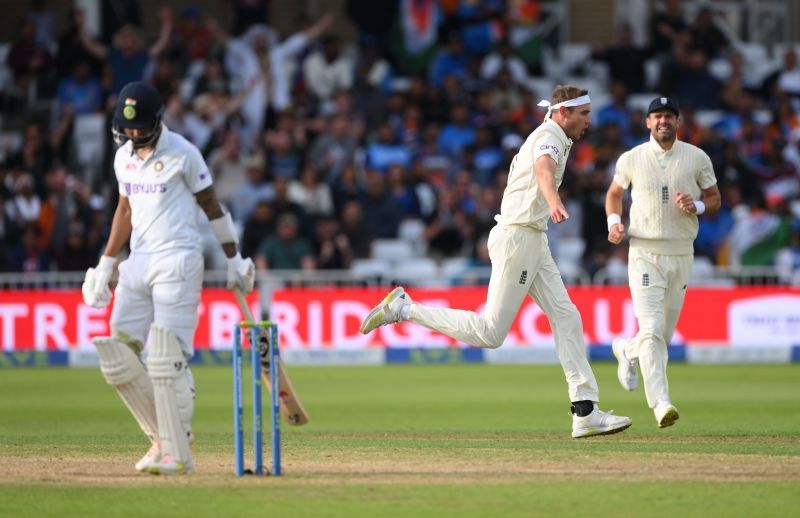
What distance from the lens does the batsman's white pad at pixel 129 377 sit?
25.3 ft

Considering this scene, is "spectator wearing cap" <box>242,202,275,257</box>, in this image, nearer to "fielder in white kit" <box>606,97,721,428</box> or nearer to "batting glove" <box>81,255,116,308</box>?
"fielder in white kit" <box>606,97,721,428</box>

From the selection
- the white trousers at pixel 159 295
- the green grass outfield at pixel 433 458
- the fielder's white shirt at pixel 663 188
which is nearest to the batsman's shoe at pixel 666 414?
the green grass outfield at pixel 433 458

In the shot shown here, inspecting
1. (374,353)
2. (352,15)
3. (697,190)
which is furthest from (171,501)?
(352,15)

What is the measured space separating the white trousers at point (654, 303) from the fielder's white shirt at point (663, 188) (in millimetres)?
87

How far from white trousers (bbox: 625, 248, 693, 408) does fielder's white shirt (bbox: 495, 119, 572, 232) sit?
40.8 inches

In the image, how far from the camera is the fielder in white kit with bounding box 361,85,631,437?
9.41m

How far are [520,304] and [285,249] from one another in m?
9.85

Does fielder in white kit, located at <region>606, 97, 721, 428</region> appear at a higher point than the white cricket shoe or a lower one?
higher

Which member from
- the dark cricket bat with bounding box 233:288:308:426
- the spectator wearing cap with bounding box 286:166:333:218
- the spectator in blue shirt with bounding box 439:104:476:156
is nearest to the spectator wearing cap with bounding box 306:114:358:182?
the spectator wearing cap with bounding box 286:166:333:218

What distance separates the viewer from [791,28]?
25.5 metres

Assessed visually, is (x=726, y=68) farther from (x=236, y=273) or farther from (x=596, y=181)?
(x=236, y=273)

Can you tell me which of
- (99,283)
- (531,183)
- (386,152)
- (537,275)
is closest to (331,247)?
(386,152)

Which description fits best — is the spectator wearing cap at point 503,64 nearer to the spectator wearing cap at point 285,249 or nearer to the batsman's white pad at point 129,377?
the spectator wearing cap at point 285,249

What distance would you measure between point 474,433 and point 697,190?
2.34 m
